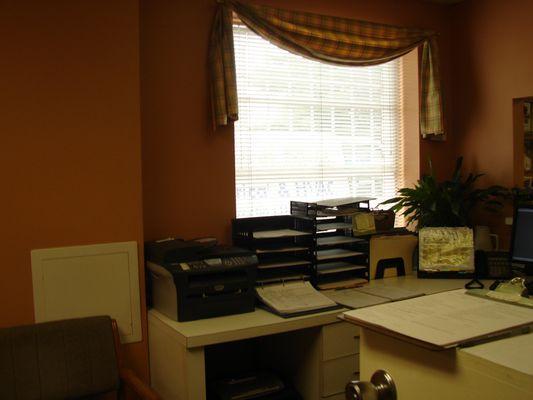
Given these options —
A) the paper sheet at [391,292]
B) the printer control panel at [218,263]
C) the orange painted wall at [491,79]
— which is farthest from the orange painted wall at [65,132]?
the orange painted wall at [491,79]

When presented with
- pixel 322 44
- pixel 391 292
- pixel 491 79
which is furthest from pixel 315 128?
pixel 491 79

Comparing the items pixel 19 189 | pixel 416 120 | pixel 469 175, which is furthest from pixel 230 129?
pixel 469 175

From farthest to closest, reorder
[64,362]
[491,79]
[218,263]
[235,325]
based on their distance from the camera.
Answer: [491,79] → [218,263] → [235,325] → [64,362]

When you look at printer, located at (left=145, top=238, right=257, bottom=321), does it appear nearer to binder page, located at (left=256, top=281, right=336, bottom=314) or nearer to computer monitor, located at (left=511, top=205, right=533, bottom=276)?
binder page, located at (left=256, top=281, right=336, bottom=314)

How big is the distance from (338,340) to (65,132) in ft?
5.08

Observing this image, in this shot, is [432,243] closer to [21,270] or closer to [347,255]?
[347,255]

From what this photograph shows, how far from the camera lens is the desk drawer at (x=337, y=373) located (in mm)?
2416

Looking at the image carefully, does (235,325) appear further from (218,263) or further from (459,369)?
(459,369)

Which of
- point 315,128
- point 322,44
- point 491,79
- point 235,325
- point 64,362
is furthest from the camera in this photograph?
A: point 491,79

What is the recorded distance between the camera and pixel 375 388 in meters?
1.15

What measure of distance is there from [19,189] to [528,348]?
1.95 m

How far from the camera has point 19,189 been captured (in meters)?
2.17

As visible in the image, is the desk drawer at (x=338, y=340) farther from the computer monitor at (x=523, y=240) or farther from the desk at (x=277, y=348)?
the computer monitor at (x=523, y=240)

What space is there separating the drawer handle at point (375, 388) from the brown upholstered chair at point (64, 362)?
108 cm
